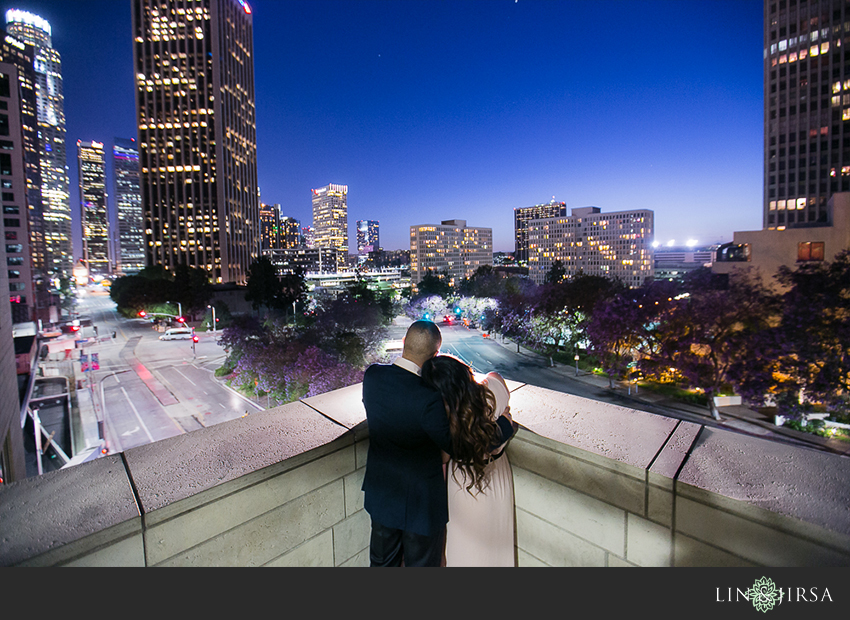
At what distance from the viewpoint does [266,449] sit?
6.20 ft

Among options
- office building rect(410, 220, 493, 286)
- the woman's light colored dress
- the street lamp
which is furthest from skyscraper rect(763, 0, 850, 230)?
office building rect(410, 220, 493, 286)

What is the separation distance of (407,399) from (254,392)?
24745mm

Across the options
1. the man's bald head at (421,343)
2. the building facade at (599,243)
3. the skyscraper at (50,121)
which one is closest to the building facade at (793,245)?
the man's bald head at (421,343)

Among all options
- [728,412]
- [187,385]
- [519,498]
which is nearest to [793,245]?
[728,412]

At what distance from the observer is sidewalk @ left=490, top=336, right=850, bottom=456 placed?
15258mm

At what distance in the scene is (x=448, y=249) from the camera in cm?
15012

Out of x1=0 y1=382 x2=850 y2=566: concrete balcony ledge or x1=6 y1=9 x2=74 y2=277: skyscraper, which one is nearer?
x1=0 y1=382 x2=850 y2=566: concrete balcony ledge

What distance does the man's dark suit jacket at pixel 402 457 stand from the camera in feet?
5.73

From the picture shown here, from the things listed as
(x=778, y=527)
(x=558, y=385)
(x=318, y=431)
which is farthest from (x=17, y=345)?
(x=778, y=527)

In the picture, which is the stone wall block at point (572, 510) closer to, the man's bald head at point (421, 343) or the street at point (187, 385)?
the man's bald head at point (421, 343)

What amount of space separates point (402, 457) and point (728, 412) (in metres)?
22.2

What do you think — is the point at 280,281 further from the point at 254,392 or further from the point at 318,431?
the point at 318,431

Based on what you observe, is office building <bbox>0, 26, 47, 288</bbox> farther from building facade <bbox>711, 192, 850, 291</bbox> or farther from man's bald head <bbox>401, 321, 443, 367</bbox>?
man's bald head <bbox>401, 321, 443, 367</bbox>

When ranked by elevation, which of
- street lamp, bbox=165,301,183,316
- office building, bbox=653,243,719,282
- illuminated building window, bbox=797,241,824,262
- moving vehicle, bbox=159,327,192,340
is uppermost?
office building, bbox=653,243,719,282
